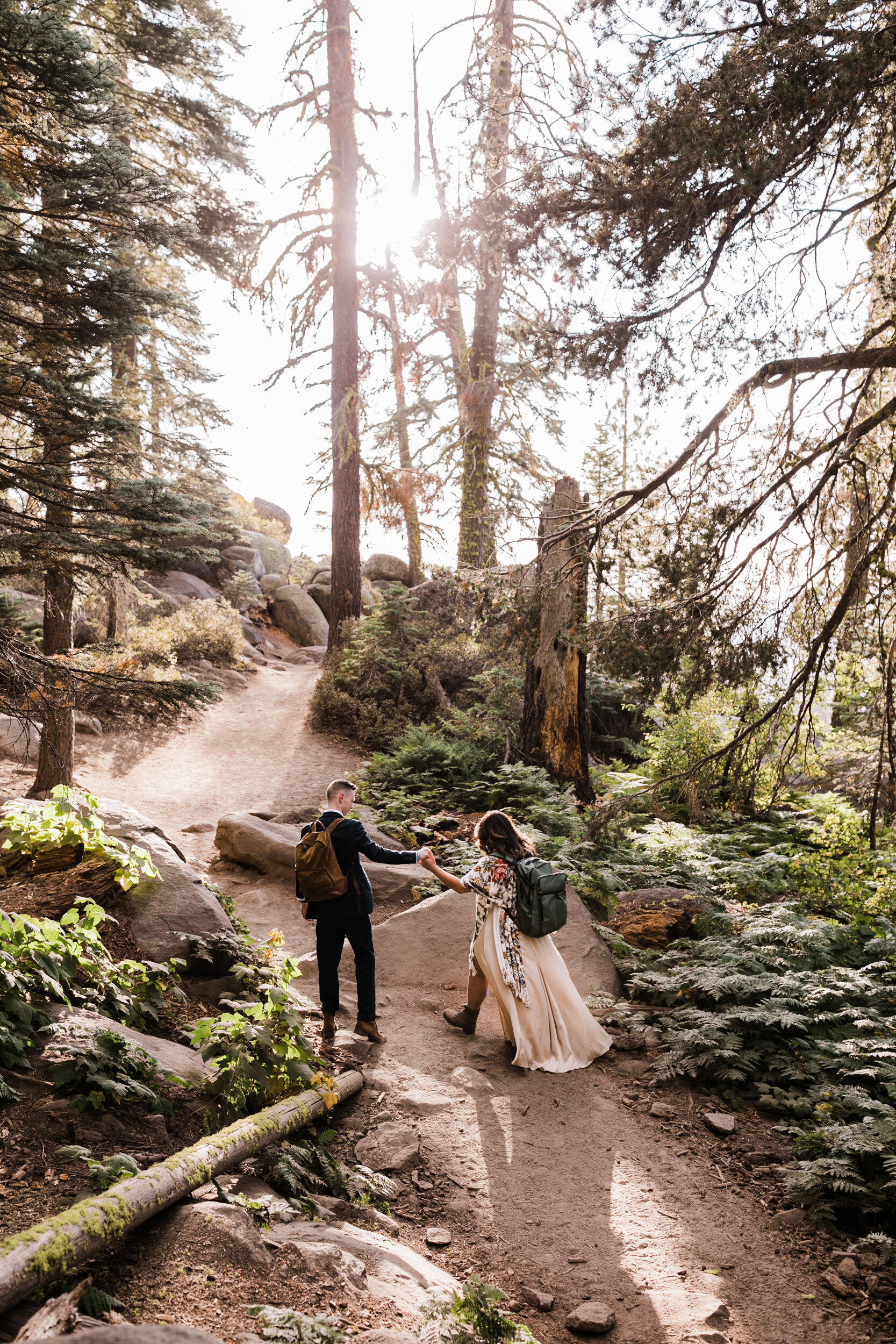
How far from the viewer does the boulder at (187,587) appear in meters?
21.3

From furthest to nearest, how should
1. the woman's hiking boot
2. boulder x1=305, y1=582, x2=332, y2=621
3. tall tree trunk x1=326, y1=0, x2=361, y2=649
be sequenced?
boulder x1=305, y1=582, x2=332, y2=621
tall tree trunk x1=326, y1=0, x2=361, y2=649
the woman's hiking boot

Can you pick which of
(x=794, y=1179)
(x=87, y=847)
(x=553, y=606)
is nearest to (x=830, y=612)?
(x=553, y=606)

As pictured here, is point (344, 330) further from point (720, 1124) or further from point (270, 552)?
point (720, 1124)

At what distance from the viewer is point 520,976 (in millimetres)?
5484

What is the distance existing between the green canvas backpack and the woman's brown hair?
0.20 m

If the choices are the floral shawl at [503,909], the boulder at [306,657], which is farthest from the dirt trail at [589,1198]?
the boulder at [306,657]

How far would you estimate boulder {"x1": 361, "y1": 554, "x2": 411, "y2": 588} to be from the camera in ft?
93.3

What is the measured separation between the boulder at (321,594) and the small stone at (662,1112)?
22.8 meters

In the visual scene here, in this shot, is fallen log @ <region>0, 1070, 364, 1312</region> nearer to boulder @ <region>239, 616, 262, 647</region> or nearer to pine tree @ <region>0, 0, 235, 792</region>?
pine tree @ <region>0, 0, 235, 792</region>

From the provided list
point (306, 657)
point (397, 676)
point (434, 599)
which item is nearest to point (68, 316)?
point (397, 676)

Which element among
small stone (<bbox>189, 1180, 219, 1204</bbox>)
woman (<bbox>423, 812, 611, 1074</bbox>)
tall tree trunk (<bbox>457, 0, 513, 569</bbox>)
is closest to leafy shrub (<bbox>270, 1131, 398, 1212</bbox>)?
small stone (<bbox>189, 1180, 219, 1204</bbox>)

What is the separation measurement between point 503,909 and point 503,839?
19.3 inches

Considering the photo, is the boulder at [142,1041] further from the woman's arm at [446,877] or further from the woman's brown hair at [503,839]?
the woman's brown hair at [503,839]

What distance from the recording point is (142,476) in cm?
816
